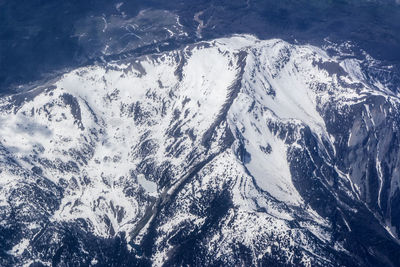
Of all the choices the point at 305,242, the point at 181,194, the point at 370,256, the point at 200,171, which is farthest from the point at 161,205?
the point at 370,256

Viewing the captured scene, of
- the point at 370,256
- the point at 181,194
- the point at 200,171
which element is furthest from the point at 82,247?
the point at 370,256

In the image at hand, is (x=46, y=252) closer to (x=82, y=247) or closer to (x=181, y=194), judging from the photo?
(x=82, y=247)

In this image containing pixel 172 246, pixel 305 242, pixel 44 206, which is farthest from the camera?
pixel 44 206

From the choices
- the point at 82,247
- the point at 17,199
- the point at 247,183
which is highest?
the point at 247,183

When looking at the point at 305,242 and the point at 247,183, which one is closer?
the point at 305,242

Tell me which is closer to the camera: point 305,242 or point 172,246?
point 305,242

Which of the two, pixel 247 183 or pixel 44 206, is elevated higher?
pixel 247 183

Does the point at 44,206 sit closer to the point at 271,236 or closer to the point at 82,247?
the point at 82,247

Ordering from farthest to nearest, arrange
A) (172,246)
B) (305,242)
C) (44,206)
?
(44,206) < (172,246) < (305,242)

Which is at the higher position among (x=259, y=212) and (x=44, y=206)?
(x=259, y=212)
